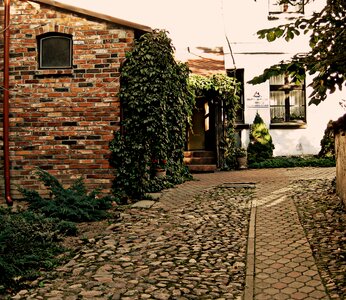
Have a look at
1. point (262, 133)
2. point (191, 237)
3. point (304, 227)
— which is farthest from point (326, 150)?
point (191, 237)

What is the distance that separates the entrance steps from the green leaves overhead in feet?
31.3

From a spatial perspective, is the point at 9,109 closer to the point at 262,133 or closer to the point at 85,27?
the point at 85,27

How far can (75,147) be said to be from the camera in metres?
8.27

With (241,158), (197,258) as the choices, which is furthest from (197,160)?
(197,258)

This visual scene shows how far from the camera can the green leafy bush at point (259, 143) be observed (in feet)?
46.3

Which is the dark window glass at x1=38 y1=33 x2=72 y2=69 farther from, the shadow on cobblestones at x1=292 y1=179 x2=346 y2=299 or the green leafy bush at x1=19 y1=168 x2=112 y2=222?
the shadow on cobblestones at x1=292 y1=179 x2=346 y2=299

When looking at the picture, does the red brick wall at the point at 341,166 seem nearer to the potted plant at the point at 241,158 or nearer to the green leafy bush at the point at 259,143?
the potted plant at the point at 241,158

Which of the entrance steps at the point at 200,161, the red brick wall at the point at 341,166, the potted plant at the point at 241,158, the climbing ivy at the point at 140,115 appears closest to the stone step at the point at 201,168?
the entrance steps at the point at 200,161

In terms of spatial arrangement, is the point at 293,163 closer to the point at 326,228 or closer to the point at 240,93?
the point at 240,93

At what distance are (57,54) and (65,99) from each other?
3.09 feet

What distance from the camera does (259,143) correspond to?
14141mm

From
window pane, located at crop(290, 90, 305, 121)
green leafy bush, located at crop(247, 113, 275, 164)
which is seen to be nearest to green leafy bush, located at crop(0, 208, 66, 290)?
green leafy bush, located at crop(247, 113, 275, 164)

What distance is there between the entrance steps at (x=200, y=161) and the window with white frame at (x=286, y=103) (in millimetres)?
3022

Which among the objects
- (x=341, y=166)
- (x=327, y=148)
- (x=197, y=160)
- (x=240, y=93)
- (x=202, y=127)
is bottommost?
(x=197, y=160)
